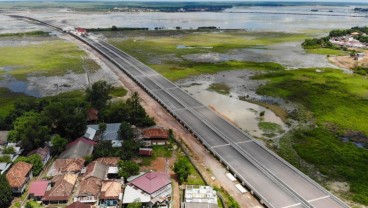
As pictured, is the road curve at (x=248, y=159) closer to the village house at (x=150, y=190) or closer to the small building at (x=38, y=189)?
the village house at (x=150, y=190)

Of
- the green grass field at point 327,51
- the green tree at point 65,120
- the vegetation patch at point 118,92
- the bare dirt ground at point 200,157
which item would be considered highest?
the green grass field at point 327,51

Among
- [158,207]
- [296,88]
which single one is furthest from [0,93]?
[296,88]

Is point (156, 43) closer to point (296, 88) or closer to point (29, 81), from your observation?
point (29, 81)

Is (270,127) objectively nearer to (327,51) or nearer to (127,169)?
(127,169)

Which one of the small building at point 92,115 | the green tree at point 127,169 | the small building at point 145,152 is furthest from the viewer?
the small building at point 92,115

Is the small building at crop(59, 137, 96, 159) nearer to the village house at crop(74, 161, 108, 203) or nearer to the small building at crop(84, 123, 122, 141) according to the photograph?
the small building at crop(84, 123, 122, 141)

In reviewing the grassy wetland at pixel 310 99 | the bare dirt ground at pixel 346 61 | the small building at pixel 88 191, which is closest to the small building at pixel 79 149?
the small building at pixel 88 191

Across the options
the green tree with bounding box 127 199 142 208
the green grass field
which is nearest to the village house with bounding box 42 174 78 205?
the green tree with bounding box 127 199 142 208
